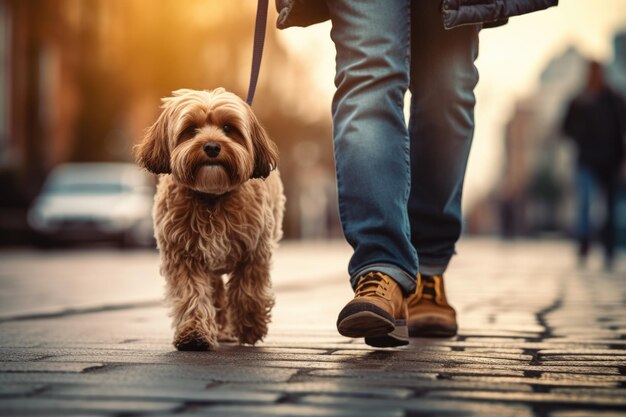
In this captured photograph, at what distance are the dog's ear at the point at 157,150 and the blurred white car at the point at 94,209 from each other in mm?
17068

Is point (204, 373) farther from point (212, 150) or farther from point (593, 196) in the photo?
point (593, 196)

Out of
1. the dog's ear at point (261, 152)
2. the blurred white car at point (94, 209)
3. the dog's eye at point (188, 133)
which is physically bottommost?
the blurred white car at point (94, 209)

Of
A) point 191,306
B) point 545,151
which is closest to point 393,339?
point 191,306

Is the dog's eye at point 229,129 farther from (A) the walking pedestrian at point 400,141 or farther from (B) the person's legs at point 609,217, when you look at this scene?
(B) the person's legs at point 609,217

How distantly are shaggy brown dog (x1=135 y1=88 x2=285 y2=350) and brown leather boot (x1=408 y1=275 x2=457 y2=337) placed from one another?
0.60 meters

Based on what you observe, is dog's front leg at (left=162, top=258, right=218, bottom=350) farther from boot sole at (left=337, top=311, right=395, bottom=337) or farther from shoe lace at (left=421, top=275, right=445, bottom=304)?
shoe lace at (left=421, top=275, right=445, bottom=304)

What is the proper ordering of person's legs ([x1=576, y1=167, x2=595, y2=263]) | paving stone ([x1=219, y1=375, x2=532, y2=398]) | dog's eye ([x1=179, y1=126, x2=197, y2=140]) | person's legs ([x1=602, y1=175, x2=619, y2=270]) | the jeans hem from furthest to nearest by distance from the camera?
1. person's legs ([x1=576, y1=167, x2=595, y2=263])
2. person's legs ([x1=602, y1=175, x2=619, y2=270])
3. dog's eye ([x1=179, y1=126, x2=197, y2=140])
4. the jeans hem
5. paving stone ([x1=219, y1=375, x2=532, y2=398])

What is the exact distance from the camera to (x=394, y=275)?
3822 millimetres

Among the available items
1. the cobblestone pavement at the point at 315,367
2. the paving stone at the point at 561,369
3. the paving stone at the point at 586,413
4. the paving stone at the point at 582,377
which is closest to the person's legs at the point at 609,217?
the cobblestone pavement at the point at 315,367

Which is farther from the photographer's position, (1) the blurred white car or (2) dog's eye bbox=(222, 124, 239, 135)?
(1) the blurred white car

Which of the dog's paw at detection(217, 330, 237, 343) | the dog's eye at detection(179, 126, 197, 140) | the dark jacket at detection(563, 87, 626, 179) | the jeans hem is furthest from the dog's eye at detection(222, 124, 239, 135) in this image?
the dark jacket at detection(563, 87, 626, 179)

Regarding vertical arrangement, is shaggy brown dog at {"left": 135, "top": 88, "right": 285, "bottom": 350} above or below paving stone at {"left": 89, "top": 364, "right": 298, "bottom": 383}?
above

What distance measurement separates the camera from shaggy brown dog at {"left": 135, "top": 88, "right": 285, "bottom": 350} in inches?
161

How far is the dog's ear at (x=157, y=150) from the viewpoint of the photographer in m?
4.22
